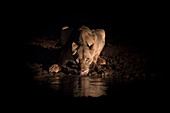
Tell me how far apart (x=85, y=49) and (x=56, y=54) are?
274 cm

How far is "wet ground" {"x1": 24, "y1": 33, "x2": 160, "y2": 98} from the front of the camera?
15.3 feet

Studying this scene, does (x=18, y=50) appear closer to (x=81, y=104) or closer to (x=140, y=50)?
(x=140, y=50)

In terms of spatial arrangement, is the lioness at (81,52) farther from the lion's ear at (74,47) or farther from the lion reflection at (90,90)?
the lion reflection at (90,90)

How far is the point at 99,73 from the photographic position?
276 inches

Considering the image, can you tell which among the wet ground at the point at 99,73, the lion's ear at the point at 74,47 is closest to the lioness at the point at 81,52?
the lion's ear at the point at 74,47

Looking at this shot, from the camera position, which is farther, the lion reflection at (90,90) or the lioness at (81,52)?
the lioness at (81,52)

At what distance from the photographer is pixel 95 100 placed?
394 centimetres

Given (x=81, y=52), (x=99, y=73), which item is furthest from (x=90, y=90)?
(x=81, y=52)

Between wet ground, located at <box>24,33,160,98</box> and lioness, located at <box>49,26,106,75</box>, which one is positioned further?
lioness, located at <box>49,26,106,75</box>

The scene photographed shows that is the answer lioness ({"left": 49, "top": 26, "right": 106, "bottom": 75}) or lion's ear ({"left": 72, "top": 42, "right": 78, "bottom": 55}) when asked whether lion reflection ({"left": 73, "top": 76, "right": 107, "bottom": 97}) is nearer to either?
lioness ({"left": 49, "top": 26, "right": 106, "bottom": 75})

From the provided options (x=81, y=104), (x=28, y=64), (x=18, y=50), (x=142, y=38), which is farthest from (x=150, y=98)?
(x=142, y=38)

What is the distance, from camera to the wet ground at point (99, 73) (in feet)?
15.3

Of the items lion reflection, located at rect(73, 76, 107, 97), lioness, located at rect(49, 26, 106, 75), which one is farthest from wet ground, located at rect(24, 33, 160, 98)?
lioness, located at rect(49, 26, 106, 75)

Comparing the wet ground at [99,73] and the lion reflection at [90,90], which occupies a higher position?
the wet ground at [99,73]
